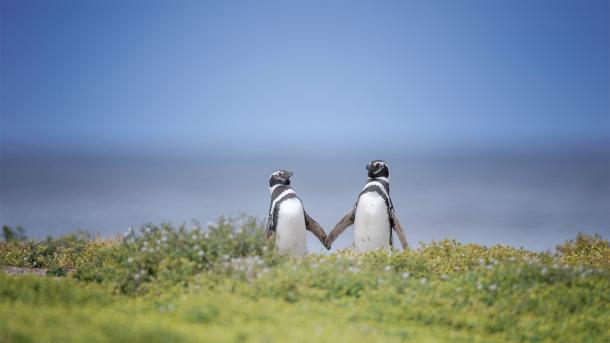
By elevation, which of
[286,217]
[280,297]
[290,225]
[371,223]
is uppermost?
[371,223]

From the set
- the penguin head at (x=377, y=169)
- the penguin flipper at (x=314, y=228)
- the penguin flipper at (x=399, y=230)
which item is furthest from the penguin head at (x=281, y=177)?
the penguin flipper at (x=399, y=230)

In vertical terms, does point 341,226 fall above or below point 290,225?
above

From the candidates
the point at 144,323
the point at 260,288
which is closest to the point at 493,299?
the point at 260,288

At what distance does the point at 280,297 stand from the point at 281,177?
156 inches

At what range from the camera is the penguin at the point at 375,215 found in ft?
43.4

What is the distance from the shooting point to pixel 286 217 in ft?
41.0

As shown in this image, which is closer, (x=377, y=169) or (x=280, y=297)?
(x=280, y=297)

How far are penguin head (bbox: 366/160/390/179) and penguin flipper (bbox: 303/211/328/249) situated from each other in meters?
1.44

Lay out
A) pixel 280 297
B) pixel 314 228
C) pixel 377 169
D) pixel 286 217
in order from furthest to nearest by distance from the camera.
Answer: pixel 377 169
pixel 314 228
pixel 286 217
pixel 280 297

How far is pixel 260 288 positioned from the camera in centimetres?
968

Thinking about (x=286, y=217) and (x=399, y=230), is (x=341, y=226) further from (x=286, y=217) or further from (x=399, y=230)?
(x=286, y=217)

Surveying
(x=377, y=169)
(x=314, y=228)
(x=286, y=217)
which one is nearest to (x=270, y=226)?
(x=286, y=217)

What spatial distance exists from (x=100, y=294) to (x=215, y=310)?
2.28 m

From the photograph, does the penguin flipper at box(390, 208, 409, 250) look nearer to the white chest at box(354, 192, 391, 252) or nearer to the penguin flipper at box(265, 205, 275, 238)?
the white chest at box(354, 192, 391, 252)
